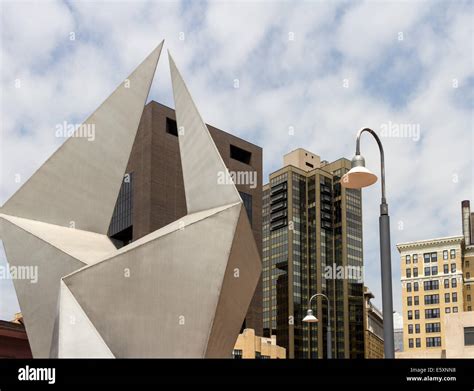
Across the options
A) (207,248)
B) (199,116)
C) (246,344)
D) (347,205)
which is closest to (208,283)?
(207,248)

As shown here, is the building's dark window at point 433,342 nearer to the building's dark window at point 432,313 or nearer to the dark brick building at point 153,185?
the building's dark window at point 432,313

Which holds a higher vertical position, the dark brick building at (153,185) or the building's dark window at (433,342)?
the dark brick building at (153,185)

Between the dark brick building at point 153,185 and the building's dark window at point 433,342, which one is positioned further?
the building's dark window at point 433,342

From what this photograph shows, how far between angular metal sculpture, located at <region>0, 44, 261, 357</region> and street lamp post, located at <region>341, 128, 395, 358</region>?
14.2 feet

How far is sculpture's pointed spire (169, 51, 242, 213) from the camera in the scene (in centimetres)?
1662

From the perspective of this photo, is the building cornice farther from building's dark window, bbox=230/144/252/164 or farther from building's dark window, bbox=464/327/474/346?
building's dark window, bbox=464/327/474/346

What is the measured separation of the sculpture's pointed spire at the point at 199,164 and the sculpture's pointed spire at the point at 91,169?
1856mm

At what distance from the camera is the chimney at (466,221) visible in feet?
443

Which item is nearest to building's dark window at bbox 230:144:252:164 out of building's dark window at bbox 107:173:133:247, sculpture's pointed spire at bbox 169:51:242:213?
building's dark window at bbox 107:173:133:247

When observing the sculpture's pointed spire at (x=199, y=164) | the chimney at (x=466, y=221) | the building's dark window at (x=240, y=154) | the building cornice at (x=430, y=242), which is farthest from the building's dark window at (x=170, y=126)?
the chimney at (x=466, y=221)

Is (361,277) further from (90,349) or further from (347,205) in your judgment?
(90,349)

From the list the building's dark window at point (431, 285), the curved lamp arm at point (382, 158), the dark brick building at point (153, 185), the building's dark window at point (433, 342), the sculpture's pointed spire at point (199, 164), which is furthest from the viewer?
the building's dark window at point (431, 285)

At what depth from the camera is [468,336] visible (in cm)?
5491
